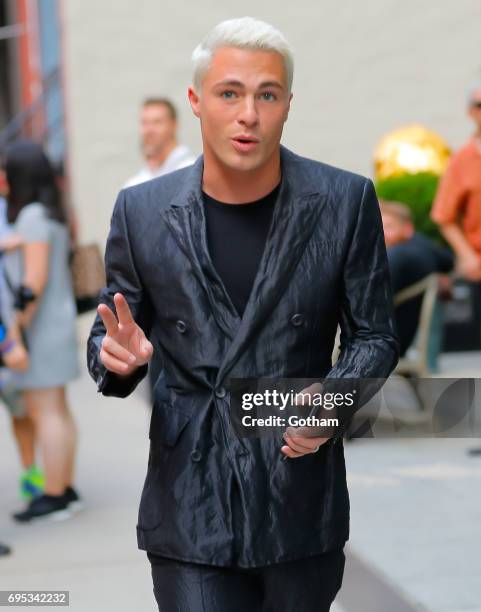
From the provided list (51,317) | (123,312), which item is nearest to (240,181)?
(123,312)

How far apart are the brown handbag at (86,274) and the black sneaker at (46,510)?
95 cm

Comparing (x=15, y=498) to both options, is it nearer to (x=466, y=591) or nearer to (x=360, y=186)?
(x=466, y=591)

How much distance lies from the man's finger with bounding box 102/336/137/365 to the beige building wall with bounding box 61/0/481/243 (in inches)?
416

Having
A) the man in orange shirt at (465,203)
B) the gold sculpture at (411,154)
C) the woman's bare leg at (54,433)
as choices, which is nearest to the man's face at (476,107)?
the man in orange shirt at (465,203)

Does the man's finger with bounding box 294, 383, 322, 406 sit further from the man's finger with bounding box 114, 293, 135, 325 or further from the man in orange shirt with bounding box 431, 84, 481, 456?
the man in orange shirt with bounding box 431, 84, 481, 456

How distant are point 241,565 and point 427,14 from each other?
11328mm

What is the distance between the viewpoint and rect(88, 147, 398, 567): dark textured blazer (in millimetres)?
2375

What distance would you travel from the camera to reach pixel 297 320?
2.39 metres

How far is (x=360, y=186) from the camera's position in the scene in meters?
2.47

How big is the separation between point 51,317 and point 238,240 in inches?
141

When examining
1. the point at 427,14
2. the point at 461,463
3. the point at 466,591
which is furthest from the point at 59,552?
the point at 427,14

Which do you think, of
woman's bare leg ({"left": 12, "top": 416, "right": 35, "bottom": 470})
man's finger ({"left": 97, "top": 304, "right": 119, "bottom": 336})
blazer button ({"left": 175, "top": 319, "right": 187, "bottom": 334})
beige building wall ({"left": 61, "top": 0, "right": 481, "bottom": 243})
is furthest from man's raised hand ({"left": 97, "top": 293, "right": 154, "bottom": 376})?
beige building wall ({"left": 61, "top": 0, "right": 481, "bottom": 243})

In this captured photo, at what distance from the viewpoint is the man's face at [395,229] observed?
7.32 m

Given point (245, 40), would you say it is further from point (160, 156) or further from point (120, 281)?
point (160, 156)
